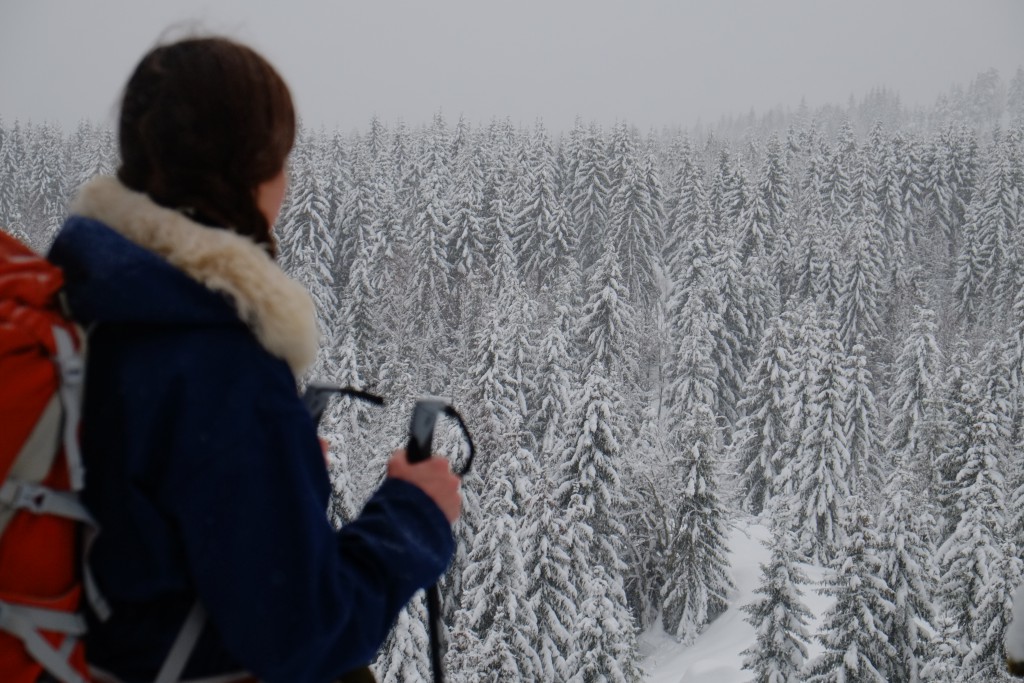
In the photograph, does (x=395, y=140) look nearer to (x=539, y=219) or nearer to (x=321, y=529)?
(x=539, y=219)

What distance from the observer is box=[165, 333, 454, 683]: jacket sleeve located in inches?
53.4

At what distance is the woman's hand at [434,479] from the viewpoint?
5.87 feet

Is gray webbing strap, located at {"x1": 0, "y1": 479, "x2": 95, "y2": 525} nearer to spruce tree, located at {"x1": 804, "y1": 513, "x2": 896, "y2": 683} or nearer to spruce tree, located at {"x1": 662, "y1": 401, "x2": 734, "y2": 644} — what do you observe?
spruce tree, located at {"x1": 804, "y1": 513, "x2": 896, "y2": 683}

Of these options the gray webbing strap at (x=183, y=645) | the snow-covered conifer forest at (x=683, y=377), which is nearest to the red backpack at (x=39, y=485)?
the gray webbing strap at (x=183, y=645)

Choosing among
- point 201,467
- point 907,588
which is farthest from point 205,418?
point 907,588

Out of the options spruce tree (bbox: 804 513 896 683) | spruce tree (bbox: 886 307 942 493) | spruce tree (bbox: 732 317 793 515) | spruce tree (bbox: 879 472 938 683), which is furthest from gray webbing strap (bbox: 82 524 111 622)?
spruce tree (bbox: 886 307 942 493)

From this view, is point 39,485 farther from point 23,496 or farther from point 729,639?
point 729,639

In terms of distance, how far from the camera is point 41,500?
4.34 feet

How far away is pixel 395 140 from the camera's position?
7969 centimetres

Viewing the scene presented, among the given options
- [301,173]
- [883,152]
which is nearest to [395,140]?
[301,173]

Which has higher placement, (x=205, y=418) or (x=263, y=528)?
(x=205, y=418)

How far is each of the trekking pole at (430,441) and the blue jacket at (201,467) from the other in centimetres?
34

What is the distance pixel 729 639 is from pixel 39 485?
30.3 meters

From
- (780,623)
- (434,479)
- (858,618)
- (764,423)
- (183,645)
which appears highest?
(434,479)
